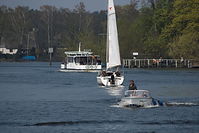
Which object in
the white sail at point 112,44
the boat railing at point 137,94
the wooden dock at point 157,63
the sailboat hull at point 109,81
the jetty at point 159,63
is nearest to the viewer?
the boat railing at point 137,94

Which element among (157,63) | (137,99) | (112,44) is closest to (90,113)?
(137,99)

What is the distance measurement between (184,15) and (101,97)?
75.1m

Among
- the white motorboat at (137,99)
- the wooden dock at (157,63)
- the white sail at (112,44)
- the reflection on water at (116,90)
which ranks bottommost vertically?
the reflection on water at (116,90)

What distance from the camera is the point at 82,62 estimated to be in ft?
405

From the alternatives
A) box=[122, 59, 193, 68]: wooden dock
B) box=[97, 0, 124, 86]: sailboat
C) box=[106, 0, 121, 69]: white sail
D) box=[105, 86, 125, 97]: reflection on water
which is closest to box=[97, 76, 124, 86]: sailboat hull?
box=[97, 0, 124, 86]: sailboat

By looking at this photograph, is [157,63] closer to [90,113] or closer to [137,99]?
[137,99]

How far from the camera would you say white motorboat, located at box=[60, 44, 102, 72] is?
12138 cm

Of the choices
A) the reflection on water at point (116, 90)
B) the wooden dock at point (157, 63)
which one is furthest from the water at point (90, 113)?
the wooden dock at point (157, 63)

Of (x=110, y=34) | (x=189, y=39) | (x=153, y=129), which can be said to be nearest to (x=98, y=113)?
(x=153, y=129)

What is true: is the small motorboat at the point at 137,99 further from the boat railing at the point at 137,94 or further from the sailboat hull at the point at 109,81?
the sailboat hull at the point at 109,81

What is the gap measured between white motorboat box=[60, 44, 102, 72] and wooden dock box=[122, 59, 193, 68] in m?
18.0

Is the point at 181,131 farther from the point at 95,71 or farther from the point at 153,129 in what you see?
the point at 95,71

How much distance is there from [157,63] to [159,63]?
20.9 inches

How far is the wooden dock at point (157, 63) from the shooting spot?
134 meters
